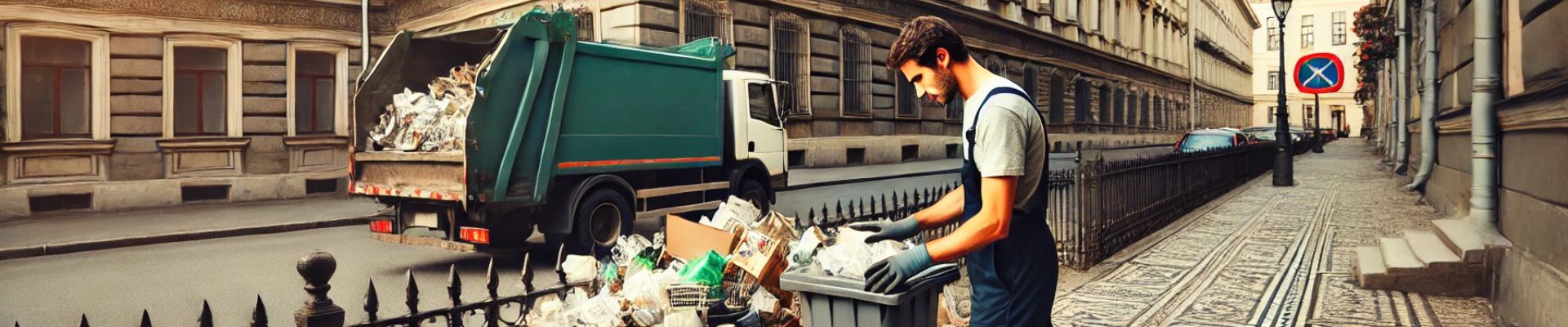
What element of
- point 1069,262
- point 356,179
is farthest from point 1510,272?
point 356,179

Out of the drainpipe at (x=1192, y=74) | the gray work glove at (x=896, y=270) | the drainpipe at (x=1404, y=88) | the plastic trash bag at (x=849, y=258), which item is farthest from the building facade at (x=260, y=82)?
the drainpipe at (x=1192, y=74)

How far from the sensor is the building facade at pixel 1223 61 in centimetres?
6188

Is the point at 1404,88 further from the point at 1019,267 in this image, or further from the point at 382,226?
the point at 1019,267

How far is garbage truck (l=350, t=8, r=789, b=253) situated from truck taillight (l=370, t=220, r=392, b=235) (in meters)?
0.01

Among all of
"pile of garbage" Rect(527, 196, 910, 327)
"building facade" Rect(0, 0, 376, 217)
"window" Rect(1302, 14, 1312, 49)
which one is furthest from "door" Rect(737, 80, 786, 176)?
"window" Rect(1302, 14, 1312, 49)

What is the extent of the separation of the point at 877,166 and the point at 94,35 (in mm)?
15455

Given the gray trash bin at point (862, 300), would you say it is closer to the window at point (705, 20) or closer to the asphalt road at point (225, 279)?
the asphalt road at point (225, 279)

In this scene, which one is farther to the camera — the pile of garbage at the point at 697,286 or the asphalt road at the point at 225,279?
the asphalt road at the point at 225,279

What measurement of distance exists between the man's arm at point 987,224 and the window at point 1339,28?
245 feet

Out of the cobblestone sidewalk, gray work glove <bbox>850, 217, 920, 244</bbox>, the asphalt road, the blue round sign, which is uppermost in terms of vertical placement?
the blue round sign

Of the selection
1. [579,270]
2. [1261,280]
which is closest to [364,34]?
[579,270]

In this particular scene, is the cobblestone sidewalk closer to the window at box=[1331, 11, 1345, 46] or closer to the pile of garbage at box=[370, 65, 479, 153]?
the pile of garbage at box=[370, 65, 479, 153]

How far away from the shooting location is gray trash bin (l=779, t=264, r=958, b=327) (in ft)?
8.53

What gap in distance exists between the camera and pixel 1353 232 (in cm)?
987
